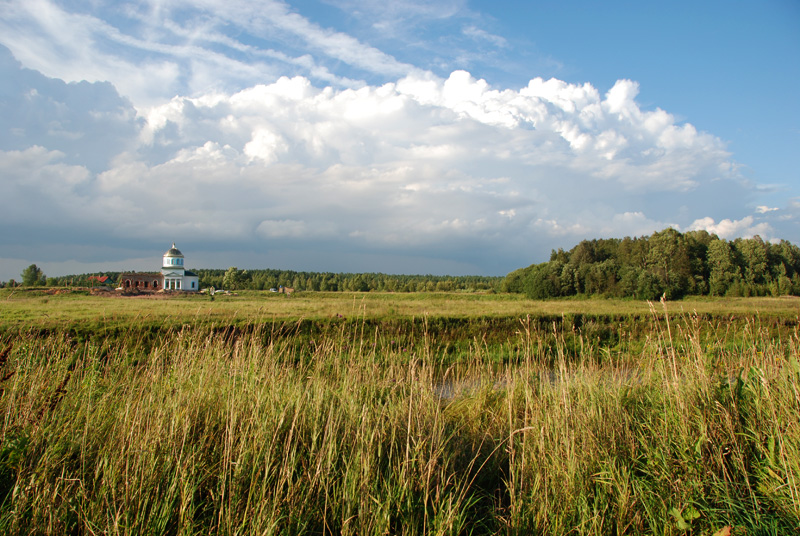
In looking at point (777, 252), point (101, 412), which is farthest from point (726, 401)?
point (777, 252)

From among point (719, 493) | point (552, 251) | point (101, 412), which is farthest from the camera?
point (552, 251)

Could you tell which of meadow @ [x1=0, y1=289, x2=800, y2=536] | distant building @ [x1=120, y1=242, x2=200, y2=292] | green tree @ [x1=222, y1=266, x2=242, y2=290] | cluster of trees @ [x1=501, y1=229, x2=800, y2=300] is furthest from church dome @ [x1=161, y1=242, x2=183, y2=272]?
meadow @ [x1=0, y1=289, x2=800, y2=536]

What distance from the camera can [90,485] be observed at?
3.08 m

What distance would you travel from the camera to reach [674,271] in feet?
231

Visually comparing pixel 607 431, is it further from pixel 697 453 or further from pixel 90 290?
pixel 90 290

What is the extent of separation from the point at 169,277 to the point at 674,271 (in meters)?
100

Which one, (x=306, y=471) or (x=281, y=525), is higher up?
(x=306, y=471)

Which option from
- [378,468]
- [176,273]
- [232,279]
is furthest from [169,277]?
[378,468]

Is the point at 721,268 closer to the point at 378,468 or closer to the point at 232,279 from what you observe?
the point at 378,468

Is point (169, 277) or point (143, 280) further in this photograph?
point (169, 277)

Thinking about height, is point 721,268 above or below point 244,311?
above

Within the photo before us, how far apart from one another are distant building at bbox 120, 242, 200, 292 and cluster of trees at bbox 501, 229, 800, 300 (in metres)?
72.1

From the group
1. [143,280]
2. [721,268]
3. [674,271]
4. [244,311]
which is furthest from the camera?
[143,280]

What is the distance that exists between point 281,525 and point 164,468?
2.99 ft
